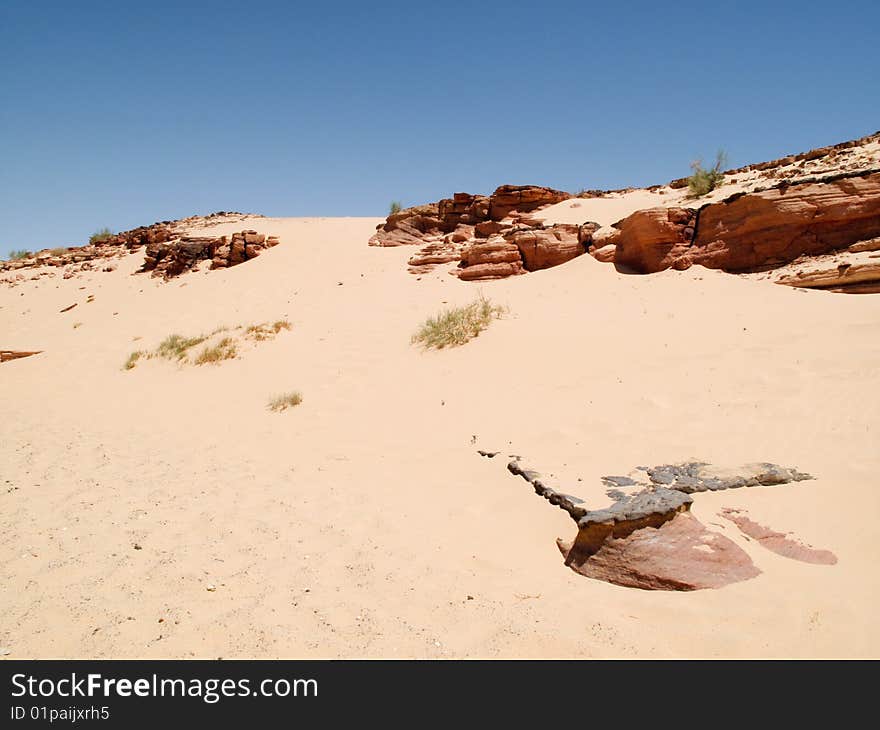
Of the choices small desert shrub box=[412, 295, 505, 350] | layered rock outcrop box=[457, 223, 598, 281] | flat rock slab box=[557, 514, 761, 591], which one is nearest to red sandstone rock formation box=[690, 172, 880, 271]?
layered rock outcrop box=[457, 223, 598, 281]

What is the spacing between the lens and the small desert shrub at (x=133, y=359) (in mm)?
10594

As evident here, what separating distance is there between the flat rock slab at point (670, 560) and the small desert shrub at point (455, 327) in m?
5.74

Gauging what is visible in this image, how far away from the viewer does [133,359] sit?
10.9 m

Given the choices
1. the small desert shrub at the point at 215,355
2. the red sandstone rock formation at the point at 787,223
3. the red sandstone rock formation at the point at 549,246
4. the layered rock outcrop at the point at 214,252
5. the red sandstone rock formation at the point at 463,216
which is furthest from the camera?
the layered rock outcrop at the point at 214,252

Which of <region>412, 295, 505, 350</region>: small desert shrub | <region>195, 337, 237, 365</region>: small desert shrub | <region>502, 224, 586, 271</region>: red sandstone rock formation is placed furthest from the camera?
<region>502, 224, 586, 271</region>: red sandstone rock formation

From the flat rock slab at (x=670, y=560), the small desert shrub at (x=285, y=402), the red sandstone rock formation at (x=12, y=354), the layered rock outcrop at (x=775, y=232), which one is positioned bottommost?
the flat rock slab at (x=670, y=560)

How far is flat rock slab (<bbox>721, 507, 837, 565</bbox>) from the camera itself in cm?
269

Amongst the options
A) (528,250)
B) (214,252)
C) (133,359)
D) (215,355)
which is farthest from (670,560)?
(214,252)

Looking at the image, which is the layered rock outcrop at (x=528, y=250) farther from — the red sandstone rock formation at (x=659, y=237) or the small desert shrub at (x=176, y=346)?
the small desert shrub at (x=176, y=346)

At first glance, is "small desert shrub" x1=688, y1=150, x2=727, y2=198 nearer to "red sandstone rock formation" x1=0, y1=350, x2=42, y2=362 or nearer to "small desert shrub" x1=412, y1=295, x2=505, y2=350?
"small desert shrub" x1=412, y1=295, x2=505, y2=350

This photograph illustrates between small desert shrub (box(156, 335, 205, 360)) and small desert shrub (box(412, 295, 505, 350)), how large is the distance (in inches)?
198

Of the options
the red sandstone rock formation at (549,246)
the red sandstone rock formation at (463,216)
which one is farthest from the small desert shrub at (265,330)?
the red sandstone rock formation at (549,246)

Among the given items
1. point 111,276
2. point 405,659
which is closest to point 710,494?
point 405,659

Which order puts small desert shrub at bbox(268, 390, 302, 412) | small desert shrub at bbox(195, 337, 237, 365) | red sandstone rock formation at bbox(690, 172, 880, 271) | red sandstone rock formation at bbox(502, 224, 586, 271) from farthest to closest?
red sandstone rock formation at bbox(502, 224, 586, 271), small desert shrub at bbox(195, 337, 237, 365), red sandstone rock formation at bbox(690, 172, 880, 271), small desert shrub at bbox(268, 390, 302, 412)
